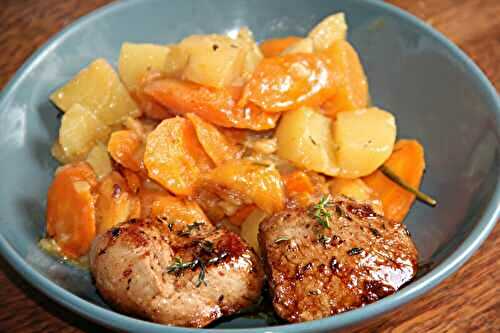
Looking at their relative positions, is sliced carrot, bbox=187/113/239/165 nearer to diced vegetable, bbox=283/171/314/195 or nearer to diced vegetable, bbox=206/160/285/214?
diced vegetable, bbox=206/160/285/214

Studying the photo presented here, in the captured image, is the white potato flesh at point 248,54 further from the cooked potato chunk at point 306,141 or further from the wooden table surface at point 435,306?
the wooden table surface at point 435,306

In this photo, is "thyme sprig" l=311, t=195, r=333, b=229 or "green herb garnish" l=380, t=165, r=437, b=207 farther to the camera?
"green herb garnish" l=380, t=165, r=437, b=207

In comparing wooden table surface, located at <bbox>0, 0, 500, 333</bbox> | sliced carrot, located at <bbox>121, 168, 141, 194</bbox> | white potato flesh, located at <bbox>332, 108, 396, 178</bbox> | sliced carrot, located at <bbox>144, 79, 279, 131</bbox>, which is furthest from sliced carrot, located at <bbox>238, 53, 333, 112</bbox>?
wooden table surface, located at <bbox>0, 0, 500, 333</bbox>

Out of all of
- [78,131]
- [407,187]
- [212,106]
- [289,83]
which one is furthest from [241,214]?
[78,131]

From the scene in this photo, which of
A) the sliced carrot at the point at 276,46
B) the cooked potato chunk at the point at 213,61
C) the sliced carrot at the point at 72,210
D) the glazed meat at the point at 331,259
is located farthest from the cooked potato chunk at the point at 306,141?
the sliced carrot at the point at 72,210

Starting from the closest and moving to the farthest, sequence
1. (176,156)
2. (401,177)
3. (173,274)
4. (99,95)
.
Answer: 1. (173,274)
2. (176,156)
3. (401,177)
4. (99,95)

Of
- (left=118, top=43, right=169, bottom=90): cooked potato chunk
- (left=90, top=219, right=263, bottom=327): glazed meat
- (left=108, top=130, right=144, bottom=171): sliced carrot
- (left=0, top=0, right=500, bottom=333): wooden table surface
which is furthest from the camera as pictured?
(left=118, top=43, right=169, bottom=90): cooked potato chunk

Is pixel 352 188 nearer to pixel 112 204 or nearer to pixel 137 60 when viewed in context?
pixel 112 204
